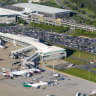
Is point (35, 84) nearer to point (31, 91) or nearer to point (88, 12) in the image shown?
point (31, 91)

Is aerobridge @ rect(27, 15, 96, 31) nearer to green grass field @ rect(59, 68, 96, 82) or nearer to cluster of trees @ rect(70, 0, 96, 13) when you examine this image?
cluster of trees @ rect(70, 0, 96, 13)

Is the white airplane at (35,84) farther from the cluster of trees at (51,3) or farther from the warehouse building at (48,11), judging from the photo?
the cluster of trees at (51,3)

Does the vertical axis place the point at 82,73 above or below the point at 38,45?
below

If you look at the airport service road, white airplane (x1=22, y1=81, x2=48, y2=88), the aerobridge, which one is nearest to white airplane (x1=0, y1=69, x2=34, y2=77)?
the airport service road

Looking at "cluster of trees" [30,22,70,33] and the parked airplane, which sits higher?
"cluster of trees" [30,22,70,33]

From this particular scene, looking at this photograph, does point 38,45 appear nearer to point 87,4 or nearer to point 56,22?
point 56,22

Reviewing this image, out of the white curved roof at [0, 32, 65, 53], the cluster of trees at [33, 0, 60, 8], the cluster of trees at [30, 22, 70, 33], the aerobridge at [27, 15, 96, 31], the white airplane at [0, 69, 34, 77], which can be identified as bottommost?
the white airplane at [0, 69, 34, 77]

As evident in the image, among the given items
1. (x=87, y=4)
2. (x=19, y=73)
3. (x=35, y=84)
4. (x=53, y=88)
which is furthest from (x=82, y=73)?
(x=87, y=4)

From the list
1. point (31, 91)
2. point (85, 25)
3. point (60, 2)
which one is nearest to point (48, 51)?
point (31, 91)

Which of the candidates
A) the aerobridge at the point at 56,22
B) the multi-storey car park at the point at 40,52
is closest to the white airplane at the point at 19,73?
the multi-storey car park at the point at 40,52
